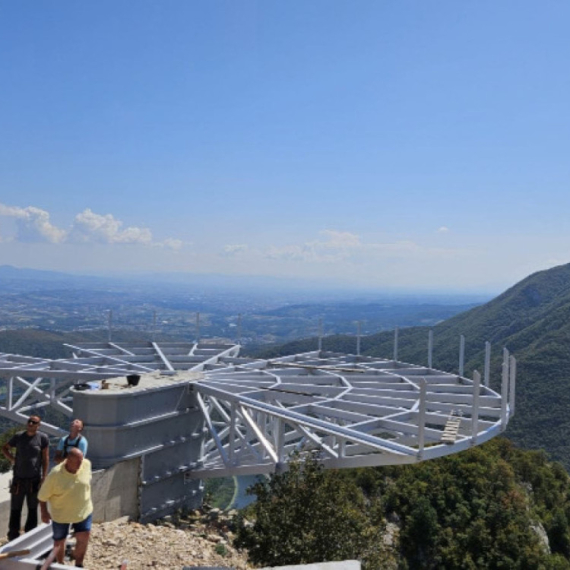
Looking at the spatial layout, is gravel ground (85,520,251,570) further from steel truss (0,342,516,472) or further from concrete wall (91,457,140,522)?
steel truss (0,342,516,472)

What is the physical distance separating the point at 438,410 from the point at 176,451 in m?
9.63

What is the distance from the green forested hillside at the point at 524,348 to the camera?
83.8m

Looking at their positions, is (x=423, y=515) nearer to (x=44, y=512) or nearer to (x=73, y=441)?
(x=73, y=441)

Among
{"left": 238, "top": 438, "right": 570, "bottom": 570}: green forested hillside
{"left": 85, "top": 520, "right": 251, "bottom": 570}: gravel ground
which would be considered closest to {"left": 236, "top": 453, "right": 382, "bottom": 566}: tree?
{"left": 238, "top": 438, "right": 570, "bottom": 570}: green forested hillside

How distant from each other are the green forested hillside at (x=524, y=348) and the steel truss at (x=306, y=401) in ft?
210

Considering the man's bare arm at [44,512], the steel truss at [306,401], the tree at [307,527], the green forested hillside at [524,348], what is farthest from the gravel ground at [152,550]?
the green forested hillside at [524,348]

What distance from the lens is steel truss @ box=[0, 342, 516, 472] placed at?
54.3ft

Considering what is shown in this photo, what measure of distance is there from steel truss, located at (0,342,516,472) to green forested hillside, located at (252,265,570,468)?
210ft

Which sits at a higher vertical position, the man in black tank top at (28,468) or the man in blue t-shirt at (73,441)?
the man in blue t-shirt at (73,441)

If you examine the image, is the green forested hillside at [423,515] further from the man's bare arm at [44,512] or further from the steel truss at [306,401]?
the man's bare arm at [44,512]

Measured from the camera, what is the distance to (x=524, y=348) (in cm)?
11531

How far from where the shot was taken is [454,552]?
32125 mm

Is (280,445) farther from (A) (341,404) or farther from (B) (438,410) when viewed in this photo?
(B) (438,410)

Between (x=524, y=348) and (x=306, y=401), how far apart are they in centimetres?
10691
